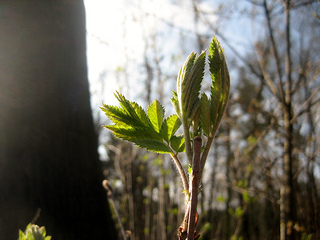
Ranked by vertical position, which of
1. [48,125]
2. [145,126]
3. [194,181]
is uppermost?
[48,125]

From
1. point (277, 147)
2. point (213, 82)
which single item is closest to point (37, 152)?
point (213, 82)

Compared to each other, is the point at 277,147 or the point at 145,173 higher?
the point at 277,147

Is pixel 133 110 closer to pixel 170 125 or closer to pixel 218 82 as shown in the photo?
pixel 170 125

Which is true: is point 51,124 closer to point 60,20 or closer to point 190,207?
point 60,20

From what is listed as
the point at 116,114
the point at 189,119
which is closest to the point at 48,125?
the point at 116,114

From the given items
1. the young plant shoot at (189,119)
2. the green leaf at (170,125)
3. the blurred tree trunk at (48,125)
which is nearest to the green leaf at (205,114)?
the young plant shoot at (189,119)

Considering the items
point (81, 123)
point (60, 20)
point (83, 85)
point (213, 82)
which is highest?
point (60, 20)

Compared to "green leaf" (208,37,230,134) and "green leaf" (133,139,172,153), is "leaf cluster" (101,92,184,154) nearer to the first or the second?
"green leaf" (133,139,172,153)

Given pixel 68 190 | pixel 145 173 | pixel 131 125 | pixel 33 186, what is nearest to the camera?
pixel 131 125
